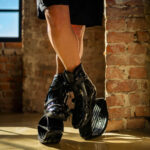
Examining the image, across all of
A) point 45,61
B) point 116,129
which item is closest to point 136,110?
point 116,129

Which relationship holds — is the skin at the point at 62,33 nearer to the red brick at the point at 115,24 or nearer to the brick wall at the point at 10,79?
the red brick at the point at 115,24

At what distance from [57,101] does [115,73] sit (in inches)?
23.0

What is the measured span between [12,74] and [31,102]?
469 millimetres

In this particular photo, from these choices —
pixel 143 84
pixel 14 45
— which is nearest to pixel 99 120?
pixel 143 84

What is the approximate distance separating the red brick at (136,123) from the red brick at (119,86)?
209mm

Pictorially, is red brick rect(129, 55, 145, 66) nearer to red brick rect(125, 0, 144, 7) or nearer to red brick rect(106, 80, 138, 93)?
red brick rect(106, 80, 138, 93)

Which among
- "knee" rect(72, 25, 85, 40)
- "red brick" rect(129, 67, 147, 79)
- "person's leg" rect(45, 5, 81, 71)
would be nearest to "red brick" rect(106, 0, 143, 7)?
"knee" rect(72, 25, 85, 40)

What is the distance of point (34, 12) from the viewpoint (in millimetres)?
2896

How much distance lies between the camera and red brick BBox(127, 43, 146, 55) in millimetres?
1586

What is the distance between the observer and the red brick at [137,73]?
1.58 metres

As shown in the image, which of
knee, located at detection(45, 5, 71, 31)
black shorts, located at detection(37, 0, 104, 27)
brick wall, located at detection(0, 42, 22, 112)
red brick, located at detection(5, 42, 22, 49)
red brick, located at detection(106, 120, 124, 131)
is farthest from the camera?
red brick, located at detection(5, 42, 22, 49)

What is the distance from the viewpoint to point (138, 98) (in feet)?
5.19

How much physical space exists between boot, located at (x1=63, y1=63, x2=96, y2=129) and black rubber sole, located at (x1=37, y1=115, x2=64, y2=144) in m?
0.09

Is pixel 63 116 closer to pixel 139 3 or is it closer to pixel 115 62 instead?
pixel 115 62
